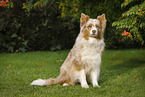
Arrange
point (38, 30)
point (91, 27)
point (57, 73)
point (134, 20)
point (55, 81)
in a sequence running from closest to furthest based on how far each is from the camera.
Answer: point (91, 27) → point (55, 81) → point (134, 20) → point (57, 73) → point (38, 30)

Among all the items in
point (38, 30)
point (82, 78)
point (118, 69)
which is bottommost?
point (118, 69)

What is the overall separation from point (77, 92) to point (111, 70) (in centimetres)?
351

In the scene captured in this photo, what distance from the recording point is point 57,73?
26.9 ft

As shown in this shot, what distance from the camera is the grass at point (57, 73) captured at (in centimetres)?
543

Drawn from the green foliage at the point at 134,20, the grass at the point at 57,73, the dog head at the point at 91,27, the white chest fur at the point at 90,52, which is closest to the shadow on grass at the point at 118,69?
the grass at the point at 57,73

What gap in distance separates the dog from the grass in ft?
1.00

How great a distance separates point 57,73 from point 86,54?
2684mm

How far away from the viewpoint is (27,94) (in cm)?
534

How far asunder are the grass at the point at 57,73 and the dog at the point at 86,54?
305 mm

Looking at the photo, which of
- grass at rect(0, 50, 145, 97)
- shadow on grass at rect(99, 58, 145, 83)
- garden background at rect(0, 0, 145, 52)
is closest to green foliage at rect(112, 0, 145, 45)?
grass at rect(0, 50, 145, 97)

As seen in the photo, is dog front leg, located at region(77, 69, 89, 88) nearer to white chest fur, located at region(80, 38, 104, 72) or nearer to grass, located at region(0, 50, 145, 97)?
grass, located at region(0, 50, 145, 97)

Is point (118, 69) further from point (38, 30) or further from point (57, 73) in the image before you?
point (38, 30)

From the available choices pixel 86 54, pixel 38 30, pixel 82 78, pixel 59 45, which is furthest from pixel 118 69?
pixel 38 30

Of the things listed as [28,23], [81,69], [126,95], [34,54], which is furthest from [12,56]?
[126,95]
